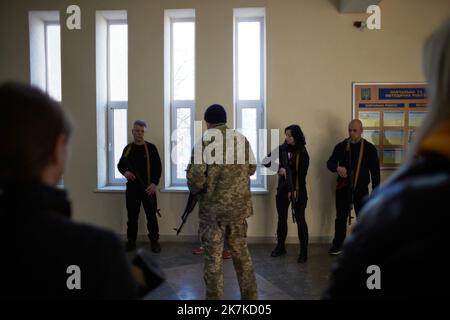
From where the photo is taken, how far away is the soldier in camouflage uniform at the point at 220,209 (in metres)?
2.45

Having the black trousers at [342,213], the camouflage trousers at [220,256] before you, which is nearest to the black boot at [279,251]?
the black trousers at [342,213]

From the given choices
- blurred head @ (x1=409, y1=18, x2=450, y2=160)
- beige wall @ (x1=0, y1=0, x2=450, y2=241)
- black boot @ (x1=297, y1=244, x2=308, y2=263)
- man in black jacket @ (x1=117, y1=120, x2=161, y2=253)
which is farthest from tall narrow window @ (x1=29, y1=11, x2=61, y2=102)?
blurred head @ (x1=409, y1=18, x2=450, y2=160)

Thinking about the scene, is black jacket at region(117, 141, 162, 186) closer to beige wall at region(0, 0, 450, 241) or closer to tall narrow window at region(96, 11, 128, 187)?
beige wall at region(0, 0, 450, 241)

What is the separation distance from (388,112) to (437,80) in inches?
175

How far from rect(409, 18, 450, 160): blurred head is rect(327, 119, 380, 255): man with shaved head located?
358 cm

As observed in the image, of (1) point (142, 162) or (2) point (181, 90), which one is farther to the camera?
(2) point (181, 90)

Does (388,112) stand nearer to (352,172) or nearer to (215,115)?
(352,172)

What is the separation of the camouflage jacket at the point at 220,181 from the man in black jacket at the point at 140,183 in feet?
6.48

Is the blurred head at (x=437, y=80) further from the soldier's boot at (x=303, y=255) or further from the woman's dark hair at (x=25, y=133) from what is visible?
the soldier's boot at (x=303, y=255)

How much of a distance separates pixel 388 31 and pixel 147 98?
353cm

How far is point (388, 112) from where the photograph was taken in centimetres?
461

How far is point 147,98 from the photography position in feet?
15.5

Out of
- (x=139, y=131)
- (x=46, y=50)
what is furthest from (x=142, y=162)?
(x=46, y=50)

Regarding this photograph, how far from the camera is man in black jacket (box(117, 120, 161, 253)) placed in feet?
14.1
